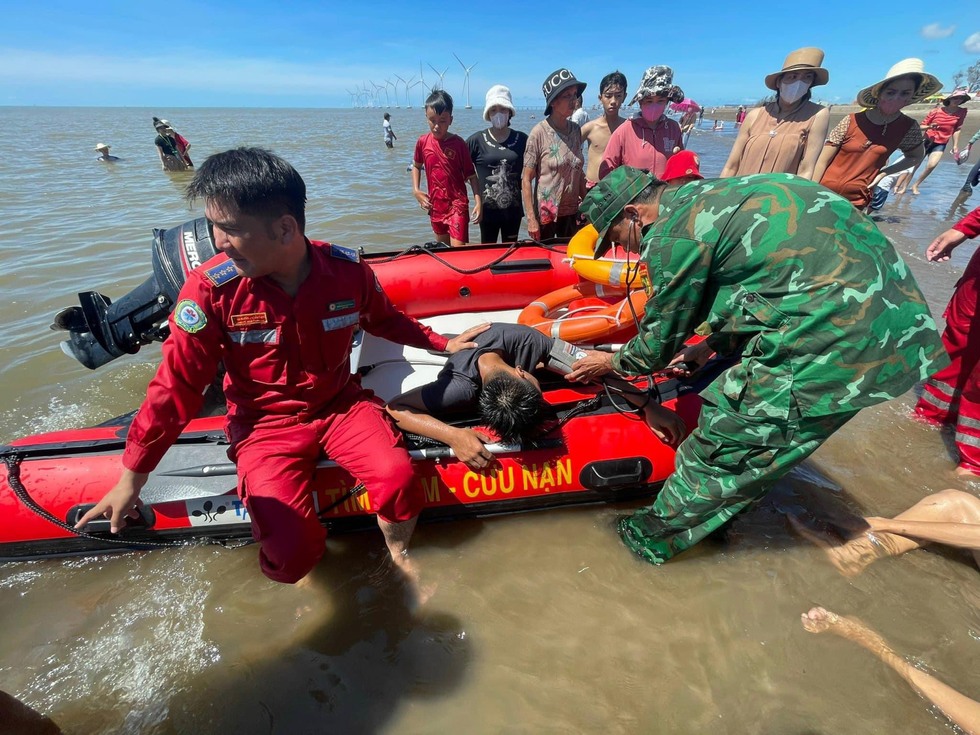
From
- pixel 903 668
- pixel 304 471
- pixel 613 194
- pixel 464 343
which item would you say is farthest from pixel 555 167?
pixel 903 668

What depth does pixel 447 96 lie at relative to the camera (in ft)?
14.7

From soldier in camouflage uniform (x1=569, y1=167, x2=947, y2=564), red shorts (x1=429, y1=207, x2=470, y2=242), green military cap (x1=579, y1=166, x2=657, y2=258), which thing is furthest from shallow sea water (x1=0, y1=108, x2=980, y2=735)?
red shorts (x1=429, y1=207, x2=470, y2=242)

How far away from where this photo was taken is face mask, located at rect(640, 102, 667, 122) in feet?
13.0

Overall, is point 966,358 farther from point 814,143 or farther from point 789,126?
point 789,126

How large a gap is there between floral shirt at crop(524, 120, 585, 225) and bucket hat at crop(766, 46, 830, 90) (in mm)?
1558

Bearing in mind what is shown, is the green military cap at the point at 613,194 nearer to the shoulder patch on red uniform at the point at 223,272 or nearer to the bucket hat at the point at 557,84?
the shoulder patch on red uniform at the point at 223,272

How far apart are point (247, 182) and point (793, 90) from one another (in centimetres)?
385

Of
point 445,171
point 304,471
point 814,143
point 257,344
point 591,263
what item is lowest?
point 304,471

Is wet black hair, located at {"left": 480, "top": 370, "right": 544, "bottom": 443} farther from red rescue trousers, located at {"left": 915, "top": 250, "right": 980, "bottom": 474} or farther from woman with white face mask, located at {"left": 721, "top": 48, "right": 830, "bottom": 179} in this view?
woman with white face mask, located at {"left": 721, "top": 48, "right": 830, "bottom": 179}

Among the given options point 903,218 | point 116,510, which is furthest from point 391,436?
point 903,218

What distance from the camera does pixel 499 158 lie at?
4438 mm

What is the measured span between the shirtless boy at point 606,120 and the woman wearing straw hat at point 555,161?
19 cm

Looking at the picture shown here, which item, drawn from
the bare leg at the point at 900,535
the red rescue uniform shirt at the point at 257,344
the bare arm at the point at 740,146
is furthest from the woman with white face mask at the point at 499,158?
the bare leg at the point at 900,535

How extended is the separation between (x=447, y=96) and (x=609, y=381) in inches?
134
